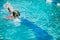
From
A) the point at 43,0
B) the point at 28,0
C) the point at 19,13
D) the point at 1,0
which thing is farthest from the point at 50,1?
the point at 1,0

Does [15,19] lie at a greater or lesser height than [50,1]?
lesser

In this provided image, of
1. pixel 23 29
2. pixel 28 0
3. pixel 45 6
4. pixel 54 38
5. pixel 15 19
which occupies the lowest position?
pixel 54 38

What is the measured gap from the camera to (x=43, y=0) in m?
1.79

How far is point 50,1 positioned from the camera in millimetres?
1783

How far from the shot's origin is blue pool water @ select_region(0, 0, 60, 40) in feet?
5.24

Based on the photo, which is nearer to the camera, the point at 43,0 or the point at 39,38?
the point at 39,38

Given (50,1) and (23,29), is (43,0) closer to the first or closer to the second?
(50,1)

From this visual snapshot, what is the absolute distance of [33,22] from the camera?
1.67 metres

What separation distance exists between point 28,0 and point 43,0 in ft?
0.60

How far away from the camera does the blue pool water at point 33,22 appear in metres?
1.60

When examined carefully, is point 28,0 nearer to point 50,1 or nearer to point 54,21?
point 50,1

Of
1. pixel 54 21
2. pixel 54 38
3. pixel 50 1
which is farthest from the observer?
pixel 50 1

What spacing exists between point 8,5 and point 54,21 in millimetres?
576

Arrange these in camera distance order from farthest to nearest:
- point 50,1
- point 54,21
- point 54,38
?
1. point 50,1
2. point 54,21
3. point 54,38
